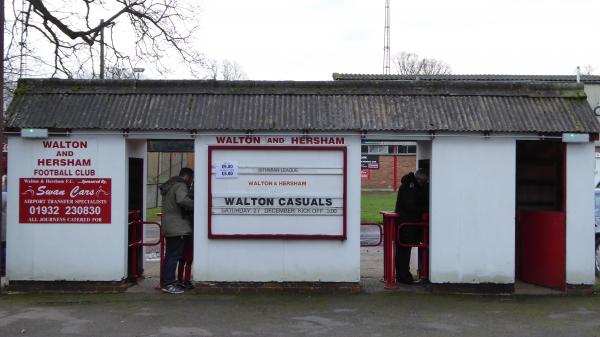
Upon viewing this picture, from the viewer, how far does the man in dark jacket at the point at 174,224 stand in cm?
1069

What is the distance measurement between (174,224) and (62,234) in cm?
151

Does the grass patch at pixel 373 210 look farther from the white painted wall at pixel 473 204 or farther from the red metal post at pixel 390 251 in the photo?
the white painted wall at pixel 473 204

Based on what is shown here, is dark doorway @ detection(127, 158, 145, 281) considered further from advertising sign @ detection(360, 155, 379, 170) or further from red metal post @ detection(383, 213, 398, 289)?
advertising sign @ detection(360, 155, 379, 170)

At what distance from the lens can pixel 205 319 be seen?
8.94m

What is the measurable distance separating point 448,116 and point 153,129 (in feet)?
13.2

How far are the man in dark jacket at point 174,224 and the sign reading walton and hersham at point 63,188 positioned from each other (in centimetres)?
80

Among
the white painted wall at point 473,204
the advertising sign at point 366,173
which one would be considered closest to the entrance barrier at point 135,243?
the white painted wall at point 473,204

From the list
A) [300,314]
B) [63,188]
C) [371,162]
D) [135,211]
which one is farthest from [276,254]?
[371,162]

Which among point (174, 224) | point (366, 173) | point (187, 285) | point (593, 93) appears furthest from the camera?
point (366, 173)

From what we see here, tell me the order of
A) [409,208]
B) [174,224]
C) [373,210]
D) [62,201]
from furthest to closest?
[373,210]
[409,208]
[174,224]
[62,201]

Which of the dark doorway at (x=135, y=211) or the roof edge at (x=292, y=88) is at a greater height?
the roof edge at (x=292, y=88)

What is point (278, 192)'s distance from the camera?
34.4 feet

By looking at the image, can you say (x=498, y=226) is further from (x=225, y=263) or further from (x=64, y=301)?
(x=64, y=301)

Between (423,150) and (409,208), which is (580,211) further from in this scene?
(423,150)
